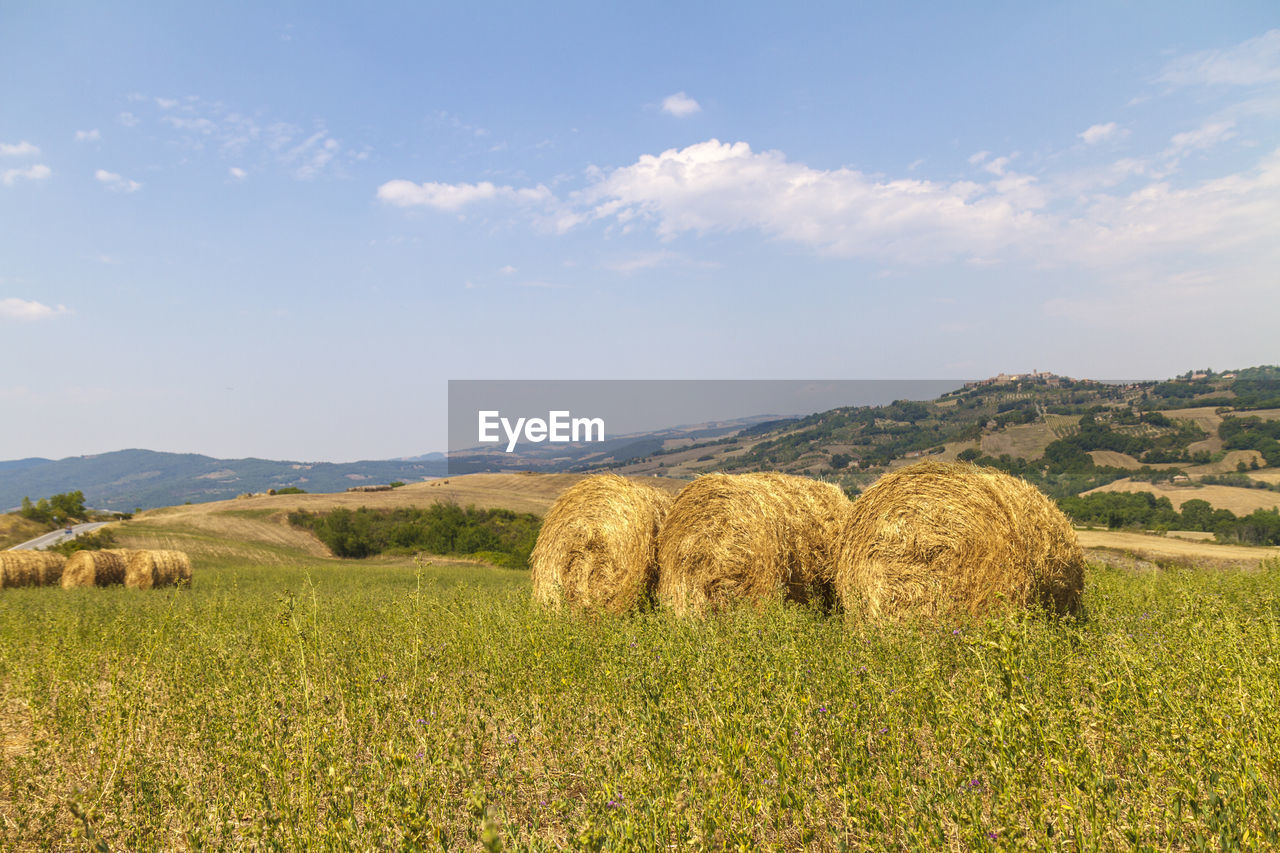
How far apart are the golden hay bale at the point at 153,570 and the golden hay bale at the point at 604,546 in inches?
568

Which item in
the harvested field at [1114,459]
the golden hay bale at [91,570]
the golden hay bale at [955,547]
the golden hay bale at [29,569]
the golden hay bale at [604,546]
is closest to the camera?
the golden hay bale at [955,547]

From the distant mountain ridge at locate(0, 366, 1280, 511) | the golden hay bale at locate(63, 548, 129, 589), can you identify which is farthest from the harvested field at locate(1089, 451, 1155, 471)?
the golden hay bale at locate(63, 548, 129, 589)

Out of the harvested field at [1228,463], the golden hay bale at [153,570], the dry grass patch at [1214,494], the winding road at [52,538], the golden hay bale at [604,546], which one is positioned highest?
the golden hay bale at [604,546]

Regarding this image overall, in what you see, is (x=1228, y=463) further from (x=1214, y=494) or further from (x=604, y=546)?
(x=604, y=546)

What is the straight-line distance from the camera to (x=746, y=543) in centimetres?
973

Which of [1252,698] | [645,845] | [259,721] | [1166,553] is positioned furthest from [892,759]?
[1166,553]

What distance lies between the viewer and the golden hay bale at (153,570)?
20031 millimetres

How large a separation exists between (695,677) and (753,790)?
171 centimetres

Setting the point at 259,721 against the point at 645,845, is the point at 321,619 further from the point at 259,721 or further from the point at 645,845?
the point at 645,845

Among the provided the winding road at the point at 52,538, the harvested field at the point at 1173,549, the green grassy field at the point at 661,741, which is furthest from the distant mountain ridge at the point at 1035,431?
the winding road at the point at 52,538

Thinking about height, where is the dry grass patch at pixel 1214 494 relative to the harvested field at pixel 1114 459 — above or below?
below

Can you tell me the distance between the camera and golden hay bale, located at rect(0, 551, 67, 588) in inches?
781

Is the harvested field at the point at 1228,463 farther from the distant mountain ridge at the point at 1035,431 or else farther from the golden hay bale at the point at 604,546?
the golden hay bale at the point at 604,546

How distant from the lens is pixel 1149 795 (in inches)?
114
